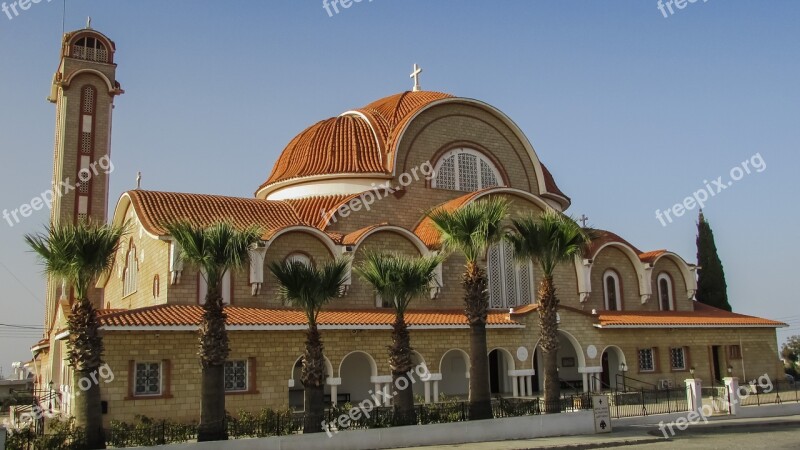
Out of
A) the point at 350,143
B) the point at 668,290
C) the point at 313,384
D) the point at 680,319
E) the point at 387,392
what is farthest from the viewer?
the point at 668,290

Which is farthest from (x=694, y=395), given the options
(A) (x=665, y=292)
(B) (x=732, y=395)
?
(A) (x=665, y=292)

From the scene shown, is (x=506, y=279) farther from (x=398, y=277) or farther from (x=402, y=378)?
(x=402, y=378)

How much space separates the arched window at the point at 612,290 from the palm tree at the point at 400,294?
15.3m

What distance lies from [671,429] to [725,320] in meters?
12.8

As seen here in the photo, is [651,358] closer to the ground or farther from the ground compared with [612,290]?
closer to the ground

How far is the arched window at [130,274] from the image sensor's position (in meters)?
28.0

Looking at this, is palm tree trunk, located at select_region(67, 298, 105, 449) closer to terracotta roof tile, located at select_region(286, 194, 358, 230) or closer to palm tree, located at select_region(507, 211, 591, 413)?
palm tree, located at select_region(507, 211, 591, 413)

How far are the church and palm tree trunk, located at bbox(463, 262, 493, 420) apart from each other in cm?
455

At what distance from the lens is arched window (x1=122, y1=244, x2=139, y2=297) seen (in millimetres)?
28031

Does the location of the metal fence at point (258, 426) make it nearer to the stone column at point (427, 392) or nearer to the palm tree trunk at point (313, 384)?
the palm tree trunk at point (313, 384)

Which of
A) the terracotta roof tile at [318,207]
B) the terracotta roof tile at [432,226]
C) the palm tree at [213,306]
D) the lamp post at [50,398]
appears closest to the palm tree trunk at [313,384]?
the palm tree at [213,306]

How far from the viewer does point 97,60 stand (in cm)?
4119

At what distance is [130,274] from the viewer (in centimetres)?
2872

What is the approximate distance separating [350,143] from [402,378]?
1560cm
